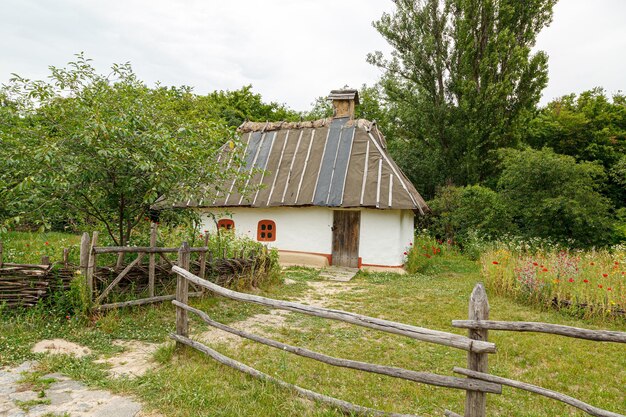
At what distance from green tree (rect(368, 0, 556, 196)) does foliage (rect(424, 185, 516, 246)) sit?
2859 millimetres

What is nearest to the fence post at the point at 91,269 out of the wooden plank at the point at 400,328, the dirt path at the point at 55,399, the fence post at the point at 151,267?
the fence post at the point at 151,267

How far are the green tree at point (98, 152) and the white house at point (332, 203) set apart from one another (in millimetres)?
5501

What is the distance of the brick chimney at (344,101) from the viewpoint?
53.9 ft

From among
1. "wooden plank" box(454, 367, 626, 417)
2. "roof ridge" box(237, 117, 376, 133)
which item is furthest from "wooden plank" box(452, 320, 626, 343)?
"roof ridge" box(237, 117, 376, 133)

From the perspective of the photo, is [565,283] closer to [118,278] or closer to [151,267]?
[151,267]

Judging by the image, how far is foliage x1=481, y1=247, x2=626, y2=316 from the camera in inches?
288

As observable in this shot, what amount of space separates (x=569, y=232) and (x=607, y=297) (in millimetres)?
7095

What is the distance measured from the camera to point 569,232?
13.5 m

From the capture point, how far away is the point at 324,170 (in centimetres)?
1427

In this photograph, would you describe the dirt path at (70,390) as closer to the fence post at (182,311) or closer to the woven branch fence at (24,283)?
the fence post at (182,311)

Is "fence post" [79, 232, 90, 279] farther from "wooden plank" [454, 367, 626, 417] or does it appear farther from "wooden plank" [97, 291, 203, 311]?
"wooden plank" [454, 367, 626, 417]

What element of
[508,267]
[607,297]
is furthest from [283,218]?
[607,297]

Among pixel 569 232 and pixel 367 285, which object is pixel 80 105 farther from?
pixel 569 232

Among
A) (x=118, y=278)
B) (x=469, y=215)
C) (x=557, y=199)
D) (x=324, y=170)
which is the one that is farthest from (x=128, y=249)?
(x=469, y=215)
